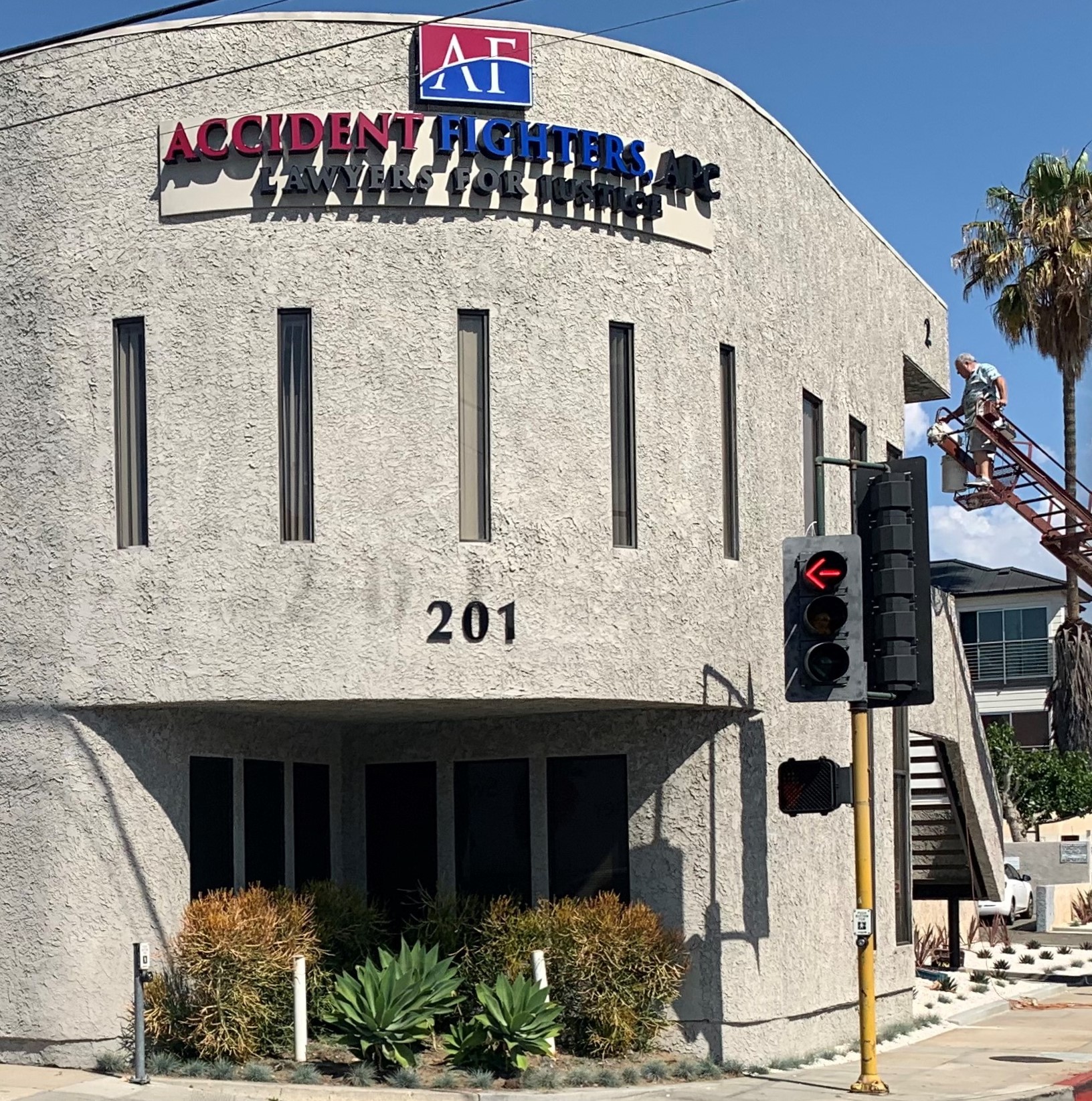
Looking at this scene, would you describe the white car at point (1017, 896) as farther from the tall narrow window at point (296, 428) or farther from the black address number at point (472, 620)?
the tall narrow window at point (296, 428)

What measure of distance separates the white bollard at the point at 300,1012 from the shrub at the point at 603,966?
6.49 ft

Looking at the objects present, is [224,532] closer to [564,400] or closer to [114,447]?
[114,447]

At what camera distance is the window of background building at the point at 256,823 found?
17.0 m

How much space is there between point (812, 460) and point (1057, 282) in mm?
26895

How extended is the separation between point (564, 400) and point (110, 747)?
16.6 ft

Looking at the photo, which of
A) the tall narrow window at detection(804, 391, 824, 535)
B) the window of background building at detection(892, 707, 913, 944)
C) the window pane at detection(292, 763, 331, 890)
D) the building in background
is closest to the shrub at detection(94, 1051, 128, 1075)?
the window pane at detection(292, 763, 331, 890)

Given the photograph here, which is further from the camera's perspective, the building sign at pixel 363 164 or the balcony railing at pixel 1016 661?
the balcony railing at pixel 1016 661

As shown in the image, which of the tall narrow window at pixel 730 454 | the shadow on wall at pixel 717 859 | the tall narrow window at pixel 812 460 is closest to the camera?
the shadow on wall at pixel 717 859

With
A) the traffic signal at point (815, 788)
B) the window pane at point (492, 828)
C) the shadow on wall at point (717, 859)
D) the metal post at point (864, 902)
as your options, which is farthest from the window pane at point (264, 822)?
the metal post at point (864, 902)

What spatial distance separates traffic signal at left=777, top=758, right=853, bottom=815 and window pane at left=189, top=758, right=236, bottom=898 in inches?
215

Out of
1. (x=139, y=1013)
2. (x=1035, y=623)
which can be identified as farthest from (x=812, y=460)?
(x=1035, y=623)

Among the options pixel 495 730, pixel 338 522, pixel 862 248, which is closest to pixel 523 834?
pixel 495 730

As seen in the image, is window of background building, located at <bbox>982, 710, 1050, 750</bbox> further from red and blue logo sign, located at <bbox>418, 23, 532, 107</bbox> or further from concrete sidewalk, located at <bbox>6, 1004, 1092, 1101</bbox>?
red and blue logo sign, located at <bbox>418, 23, 532, 107</bbox>

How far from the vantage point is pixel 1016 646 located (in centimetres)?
5981
